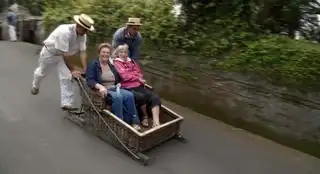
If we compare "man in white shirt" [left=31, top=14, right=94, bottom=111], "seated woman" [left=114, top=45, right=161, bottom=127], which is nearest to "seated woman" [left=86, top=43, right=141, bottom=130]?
"seated woman" [left=114, top=45, right=161, bottom=127]

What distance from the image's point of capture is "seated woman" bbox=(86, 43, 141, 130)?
19.0ft

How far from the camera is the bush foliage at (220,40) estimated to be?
6.38m

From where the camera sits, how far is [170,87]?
8023 millimetres

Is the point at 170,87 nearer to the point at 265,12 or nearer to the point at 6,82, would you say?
the point at 265,12

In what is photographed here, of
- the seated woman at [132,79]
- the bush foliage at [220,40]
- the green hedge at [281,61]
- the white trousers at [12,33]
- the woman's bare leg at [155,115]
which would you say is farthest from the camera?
the white trousers at [12,33]

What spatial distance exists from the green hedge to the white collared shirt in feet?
8.00

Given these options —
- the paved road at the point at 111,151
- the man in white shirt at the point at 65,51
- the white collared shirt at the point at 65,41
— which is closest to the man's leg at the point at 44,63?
the man in white shirt at the point at 65,51

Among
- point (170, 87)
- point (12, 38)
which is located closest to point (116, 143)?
point (170, 87)

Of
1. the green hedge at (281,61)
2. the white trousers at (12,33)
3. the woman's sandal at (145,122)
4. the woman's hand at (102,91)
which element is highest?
the green hedge at (281,61)

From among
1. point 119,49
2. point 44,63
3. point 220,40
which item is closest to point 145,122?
point 119,49

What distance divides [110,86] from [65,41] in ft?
3.44

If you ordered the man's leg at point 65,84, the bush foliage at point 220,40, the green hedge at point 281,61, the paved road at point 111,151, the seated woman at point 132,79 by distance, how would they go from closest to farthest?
the paved road at point 111,151 < the seated woman at point 132,79 < the green hedge at point 281,61 < the bush foliage at point 220,40 < the man's leg at point 65,84

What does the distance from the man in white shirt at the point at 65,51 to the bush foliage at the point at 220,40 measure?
1994mm

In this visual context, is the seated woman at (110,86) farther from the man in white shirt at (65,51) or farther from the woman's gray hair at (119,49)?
the man in white shirt at (65,51)
